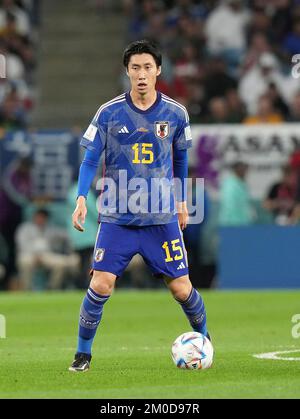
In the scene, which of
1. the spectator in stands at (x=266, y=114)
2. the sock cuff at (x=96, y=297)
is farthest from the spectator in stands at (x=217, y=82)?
the sock cuff at (x=96, y=297)

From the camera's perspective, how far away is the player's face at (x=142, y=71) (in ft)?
30.0

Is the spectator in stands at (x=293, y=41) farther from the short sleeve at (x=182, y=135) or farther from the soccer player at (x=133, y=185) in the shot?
the soccer player at (x=133, y=185)

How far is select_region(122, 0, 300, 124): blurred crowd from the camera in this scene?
21828 mm

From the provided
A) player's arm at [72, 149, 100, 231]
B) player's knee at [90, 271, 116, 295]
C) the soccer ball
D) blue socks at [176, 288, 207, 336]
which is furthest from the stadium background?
player's arm at [72, 149, 100, 231]

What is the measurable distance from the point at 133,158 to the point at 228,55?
14.5 meters

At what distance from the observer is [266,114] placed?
21.3 meters

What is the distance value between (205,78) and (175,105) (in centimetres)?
1331

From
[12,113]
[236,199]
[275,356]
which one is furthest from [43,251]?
[275,356]

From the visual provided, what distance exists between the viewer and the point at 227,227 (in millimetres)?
19703

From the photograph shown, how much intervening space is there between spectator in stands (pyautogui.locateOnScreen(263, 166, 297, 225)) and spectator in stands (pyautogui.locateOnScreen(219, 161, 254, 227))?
1.20 ft

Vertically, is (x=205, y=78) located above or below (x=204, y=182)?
above

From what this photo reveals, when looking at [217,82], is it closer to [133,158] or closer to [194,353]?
[133,158]

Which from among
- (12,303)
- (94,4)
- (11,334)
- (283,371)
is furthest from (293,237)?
(283,371)

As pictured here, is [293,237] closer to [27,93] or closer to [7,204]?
[7,204]
